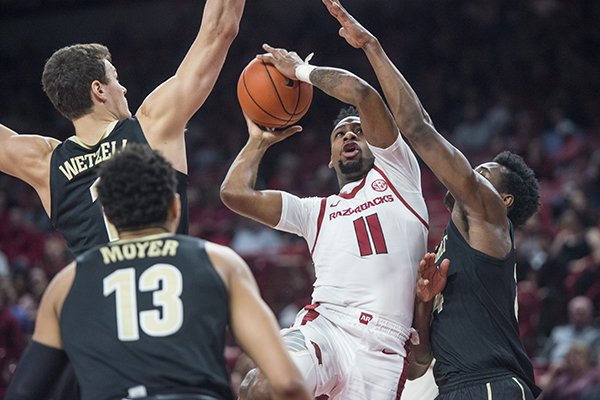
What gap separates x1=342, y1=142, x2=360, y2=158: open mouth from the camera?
553 centimetres

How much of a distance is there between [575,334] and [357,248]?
5.00 metres

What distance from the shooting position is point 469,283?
4871mm

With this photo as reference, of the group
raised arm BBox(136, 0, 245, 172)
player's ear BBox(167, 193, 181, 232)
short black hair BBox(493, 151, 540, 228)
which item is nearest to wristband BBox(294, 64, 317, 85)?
raised arm BBox(136, 0, 245, 172)

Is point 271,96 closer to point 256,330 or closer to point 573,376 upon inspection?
point 256,330

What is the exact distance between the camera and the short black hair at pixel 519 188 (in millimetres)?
5199

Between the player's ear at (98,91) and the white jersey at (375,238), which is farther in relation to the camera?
the white jersey at (375,238)

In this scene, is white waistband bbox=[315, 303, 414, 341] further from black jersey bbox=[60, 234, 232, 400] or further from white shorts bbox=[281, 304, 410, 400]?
black jersey bbox=[60, 234, 232, 400]

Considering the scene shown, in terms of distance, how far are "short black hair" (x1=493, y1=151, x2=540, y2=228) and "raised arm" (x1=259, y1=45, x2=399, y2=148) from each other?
0.65m

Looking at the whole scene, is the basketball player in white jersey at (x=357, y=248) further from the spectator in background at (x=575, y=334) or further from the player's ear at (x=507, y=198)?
the spectator in background at (x=575, y=334)

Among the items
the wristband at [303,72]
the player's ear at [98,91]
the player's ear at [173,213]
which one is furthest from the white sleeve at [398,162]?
the player's ear at [173,213]

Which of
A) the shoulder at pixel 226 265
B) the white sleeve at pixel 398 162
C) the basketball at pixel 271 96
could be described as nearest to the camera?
the shoulder at pixel 226 265

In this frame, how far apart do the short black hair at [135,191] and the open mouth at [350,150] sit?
2.25 m

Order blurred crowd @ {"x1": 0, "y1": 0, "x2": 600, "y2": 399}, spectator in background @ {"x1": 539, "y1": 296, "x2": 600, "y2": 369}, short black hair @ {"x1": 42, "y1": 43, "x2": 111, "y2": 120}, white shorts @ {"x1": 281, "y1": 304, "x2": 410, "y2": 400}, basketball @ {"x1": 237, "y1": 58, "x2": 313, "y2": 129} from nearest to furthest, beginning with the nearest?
short black hair @ {"x1": 42, "y1": 43, "x2": 111, "y2": 120} < white shorts @ {"x1": 281, "y1": 304, "x2": 410, "y2": 400} < basketball @ {"x1": 237, "y1": 58, "x2": 313, "y2": 129} < spectator in background @ {"x1": 539, "y1": 296, "x2": 600, "y2": 369} < blurred crowd @ {"x1": 0, "y1": 0, "x2": 600, "y2": 399}

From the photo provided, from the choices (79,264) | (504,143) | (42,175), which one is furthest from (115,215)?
(504,143)
